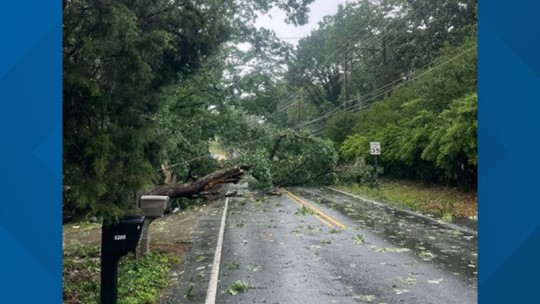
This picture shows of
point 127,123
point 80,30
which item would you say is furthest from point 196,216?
point 80,30

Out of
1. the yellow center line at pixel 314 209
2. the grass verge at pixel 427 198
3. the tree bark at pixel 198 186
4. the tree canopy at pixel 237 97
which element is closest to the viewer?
the tree canopy at pixel 237 97

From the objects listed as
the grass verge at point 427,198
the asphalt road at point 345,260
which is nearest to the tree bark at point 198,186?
the asphalt road at point 345,260

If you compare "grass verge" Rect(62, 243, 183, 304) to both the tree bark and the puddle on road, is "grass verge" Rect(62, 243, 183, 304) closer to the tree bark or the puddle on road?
the puddle on road

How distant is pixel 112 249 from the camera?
5.66 meters

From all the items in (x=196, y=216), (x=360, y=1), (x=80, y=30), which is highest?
(x=360, y=1)

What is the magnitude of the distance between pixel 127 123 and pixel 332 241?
551 cm

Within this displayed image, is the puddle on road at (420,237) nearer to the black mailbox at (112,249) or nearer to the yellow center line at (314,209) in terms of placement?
the yellow center line at (314,209)

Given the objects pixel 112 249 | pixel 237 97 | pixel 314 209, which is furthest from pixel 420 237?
pixel 237 97

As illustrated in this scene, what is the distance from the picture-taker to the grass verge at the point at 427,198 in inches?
575

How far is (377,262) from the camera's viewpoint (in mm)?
8078

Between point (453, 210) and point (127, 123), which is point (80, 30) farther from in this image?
point (453, 210)

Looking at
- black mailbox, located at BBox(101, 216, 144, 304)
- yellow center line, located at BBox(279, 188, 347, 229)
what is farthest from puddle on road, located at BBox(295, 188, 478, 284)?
black mailbox, located at BBox(101, 216, 144, 304)

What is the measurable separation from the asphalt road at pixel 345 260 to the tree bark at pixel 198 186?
1378mm

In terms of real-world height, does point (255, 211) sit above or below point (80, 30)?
below
